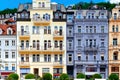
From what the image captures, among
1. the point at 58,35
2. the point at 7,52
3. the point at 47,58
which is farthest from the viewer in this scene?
the point at 7,52

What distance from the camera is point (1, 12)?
187m

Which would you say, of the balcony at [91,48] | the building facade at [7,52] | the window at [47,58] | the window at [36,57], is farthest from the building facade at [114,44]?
the building facade at [7,52]

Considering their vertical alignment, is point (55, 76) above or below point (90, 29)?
below

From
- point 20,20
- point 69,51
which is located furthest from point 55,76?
point 20,20

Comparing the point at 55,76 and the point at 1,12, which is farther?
the point at 1,12

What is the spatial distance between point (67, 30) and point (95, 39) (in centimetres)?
462

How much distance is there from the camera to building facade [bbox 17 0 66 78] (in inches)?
3433

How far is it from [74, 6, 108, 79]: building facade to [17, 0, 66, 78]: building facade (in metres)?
2.21

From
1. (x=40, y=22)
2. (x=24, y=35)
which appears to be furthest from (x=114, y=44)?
(x=24, y=35)

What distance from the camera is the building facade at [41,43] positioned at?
87188 mm

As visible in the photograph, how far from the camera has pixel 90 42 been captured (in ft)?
287

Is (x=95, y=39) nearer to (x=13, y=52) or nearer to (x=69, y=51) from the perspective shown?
(x=69, y=51)

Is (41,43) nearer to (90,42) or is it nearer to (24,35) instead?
(24,35)

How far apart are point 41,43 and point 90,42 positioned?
7685 millimetres
